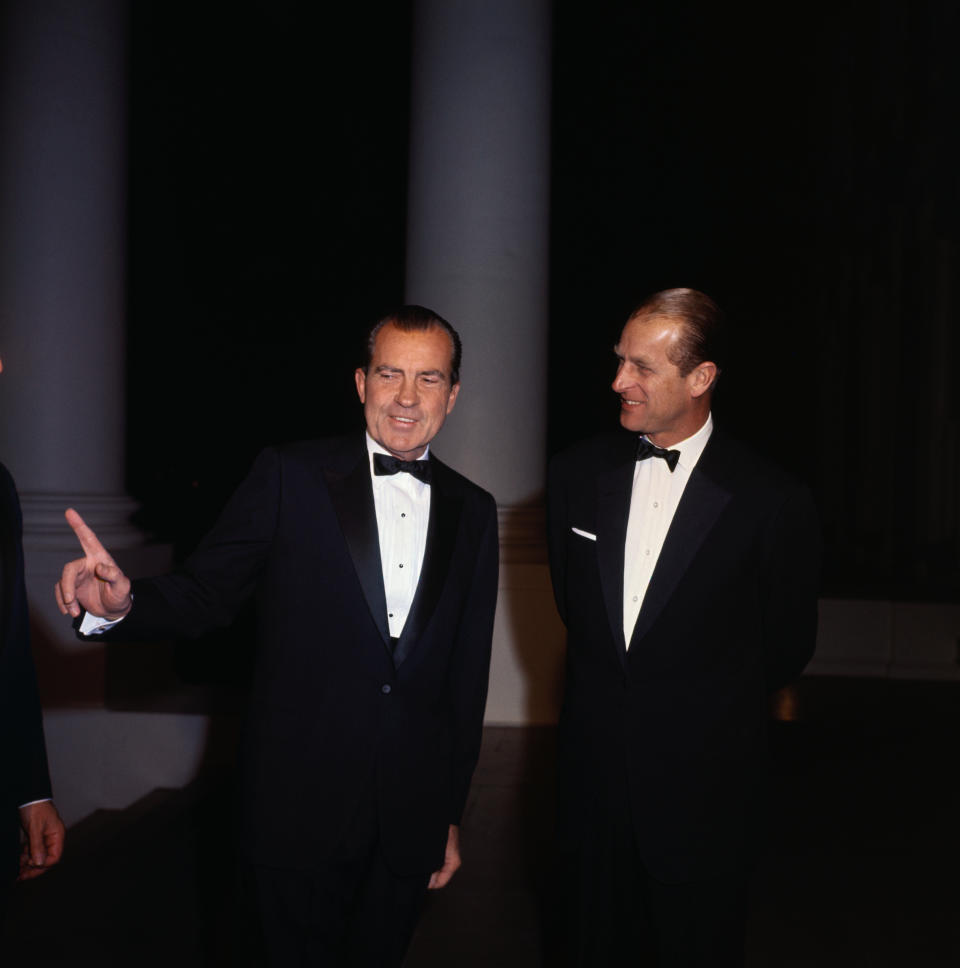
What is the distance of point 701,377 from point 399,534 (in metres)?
0.84

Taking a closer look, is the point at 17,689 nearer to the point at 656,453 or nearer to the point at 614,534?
the point at 614,534

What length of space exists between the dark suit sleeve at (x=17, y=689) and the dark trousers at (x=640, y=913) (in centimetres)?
127

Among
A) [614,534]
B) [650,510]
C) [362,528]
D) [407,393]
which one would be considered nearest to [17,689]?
[362,528]

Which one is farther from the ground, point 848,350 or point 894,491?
point 848,350

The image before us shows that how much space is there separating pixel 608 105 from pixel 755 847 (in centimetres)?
1116

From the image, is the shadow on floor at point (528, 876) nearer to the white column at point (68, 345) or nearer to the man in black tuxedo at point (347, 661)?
the man in black tuxedo at point (347, 661)

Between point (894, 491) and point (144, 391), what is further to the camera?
point (144, 391)

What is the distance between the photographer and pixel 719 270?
41.4 ft

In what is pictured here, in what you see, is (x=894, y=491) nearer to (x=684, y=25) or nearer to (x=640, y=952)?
(x=684, y=25)

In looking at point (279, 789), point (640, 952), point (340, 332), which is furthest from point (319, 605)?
point (340, 332)

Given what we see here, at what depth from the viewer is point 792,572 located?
2.39 meters

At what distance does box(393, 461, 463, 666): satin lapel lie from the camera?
229 centimetres

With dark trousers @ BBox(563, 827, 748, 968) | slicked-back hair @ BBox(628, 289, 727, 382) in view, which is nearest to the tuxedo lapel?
slicked-back hair @ BBox(628, 289, 727, 382)

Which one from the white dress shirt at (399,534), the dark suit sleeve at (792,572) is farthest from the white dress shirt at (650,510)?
the white dress shirt at (399,534)
